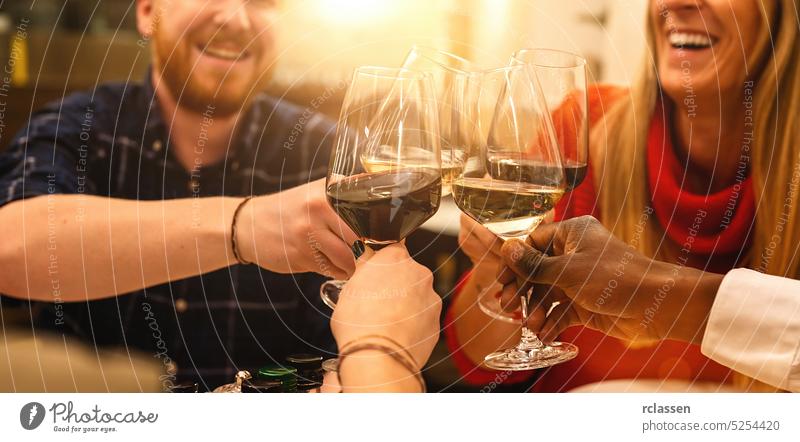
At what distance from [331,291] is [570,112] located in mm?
258

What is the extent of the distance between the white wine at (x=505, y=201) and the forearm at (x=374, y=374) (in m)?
0.17

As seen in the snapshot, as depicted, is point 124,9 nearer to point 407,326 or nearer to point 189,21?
point 189,21

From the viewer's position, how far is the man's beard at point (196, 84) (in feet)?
2.45

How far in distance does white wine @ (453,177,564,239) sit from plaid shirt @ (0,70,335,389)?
187 millimetres

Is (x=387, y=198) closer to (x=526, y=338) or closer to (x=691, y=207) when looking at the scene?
(x=526, y=338)

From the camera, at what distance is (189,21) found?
74 cm

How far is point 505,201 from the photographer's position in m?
0.63

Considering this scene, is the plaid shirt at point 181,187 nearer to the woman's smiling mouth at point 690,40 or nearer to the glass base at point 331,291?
the glass base at point 331,291

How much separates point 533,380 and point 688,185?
0.25 m

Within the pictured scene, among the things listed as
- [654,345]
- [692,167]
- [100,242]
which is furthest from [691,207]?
[100,242]

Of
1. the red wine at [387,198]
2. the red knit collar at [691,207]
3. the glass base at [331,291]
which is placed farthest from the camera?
the red knit collar at [691,207]

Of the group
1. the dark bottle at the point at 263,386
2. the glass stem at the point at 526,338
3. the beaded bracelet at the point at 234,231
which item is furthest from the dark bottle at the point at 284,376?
the glass stem at the point at 526,338
